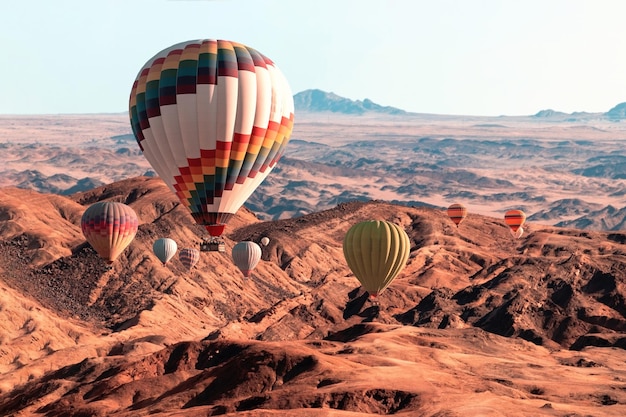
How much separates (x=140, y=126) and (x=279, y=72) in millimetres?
9388

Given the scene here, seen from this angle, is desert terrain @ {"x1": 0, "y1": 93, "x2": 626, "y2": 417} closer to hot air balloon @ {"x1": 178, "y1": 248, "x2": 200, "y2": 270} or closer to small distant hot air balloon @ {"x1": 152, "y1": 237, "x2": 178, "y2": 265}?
small distant hot air balloon @ {"x1": 152, "y1": 237, "x2": 178, "y2": 265}

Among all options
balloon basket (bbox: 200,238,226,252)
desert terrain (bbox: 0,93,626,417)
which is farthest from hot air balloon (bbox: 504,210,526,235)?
balloon basket (bbox: 200,238,226,252)

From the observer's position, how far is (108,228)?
89250 mm

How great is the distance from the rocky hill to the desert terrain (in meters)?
0.21

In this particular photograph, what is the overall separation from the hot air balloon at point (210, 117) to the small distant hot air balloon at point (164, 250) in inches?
2051

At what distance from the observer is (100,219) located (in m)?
89.8

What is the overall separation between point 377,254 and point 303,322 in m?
28.3

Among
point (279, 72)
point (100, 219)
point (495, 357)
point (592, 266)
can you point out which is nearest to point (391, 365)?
point (495, 357)

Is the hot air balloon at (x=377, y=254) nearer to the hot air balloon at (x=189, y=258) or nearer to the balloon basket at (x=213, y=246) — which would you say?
the balloon basket at (x=213, y=246)

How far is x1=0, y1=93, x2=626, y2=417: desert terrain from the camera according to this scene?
64.9m

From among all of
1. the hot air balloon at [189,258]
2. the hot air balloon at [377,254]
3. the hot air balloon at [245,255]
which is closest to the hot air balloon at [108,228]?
the hot air balloon at [245,255]

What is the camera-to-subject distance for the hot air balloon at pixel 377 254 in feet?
259

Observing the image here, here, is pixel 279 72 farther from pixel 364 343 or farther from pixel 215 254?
pixel 215 254

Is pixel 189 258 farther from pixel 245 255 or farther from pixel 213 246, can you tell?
pixel 213 246
